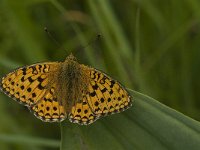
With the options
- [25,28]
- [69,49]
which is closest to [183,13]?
[69,49]

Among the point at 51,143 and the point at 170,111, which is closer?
the point at 170,111

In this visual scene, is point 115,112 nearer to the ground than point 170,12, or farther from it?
nearer to the ground

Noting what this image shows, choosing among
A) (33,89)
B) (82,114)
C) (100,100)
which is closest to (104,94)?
(100,100)

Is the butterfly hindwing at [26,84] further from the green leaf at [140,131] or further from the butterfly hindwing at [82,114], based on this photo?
the green leaf at [140,131]

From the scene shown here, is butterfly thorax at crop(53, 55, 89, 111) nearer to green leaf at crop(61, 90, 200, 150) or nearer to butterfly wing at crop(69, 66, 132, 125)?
butterfly wing at crop(69, 66, 132, 125)

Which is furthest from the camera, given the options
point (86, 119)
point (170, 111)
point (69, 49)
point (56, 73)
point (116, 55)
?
point (69, 49)

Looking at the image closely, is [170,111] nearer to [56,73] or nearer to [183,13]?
[56,73]
